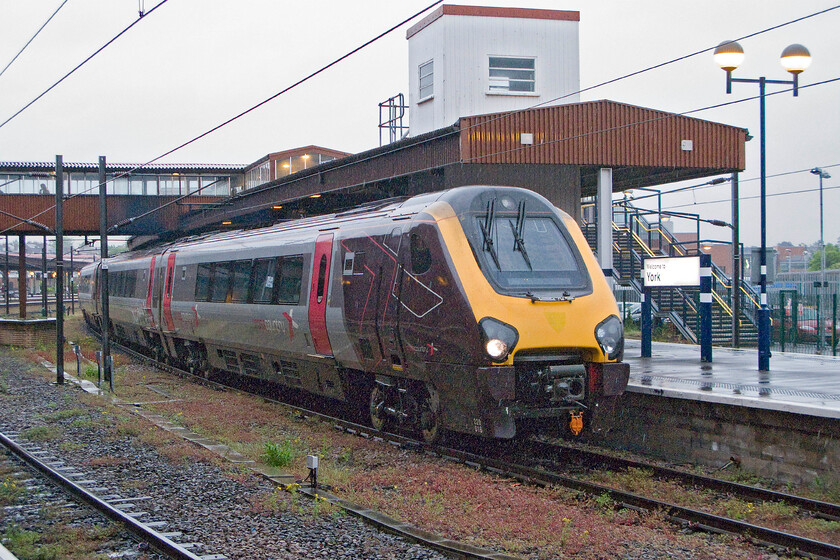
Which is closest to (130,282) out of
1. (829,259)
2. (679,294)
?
(679,294)

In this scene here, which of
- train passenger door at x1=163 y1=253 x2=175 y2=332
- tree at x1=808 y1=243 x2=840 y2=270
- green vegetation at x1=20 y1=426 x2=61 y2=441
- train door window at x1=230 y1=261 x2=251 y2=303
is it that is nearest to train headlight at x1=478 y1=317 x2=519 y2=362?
green vegetation at x1=20 y1=426 x2=61 y2=441

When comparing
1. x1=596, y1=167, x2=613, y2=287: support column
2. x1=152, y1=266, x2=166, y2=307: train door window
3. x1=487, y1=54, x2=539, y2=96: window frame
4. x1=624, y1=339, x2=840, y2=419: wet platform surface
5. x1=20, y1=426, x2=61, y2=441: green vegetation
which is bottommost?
x1=20, y1=426, x2=61, y2=441: green vegetation

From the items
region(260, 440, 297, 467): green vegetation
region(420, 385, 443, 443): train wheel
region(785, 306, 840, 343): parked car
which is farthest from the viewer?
region(785, 306, 840, 343): parked car

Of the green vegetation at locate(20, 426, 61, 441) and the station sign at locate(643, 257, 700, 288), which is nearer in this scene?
the green vegetation at locate(20, 426, 61, 441)

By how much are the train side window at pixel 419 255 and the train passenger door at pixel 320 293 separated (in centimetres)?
250

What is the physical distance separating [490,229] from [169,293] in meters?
12.9

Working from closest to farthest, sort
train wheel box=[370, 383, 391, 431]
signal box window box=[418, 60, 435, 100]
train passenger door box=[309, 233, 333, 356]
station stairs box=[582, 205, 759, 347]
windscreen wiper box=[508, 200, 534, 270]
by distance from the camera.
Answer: windscreen wiper box=[508, 200, 534, 270] < train wheel box=[370, 383, 391, 431] < train passenger door box=[309, 233, 333, 356] < station stairs box=[582, 205, 759, 347] < signal box window box=[418, 60, 435, 100]

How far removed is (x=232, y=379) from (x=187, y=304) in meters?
2.08

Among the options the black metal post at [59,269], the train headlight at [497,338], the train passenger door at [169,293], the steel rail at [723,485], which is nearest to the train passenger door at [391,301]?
the train headlight at [497,338]

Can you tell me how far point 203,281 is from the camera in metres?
18.9

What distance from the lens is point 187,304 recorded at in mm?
19953

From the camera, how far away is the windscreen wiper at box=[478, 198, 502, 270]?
1045 centimetres

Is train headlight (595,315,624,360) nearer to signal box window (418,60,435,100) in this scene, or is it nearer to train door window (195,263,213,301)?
train door window (195,263,213,301)

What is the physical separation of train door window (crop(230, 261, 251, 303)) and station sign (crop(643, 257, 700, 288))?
773 cm
